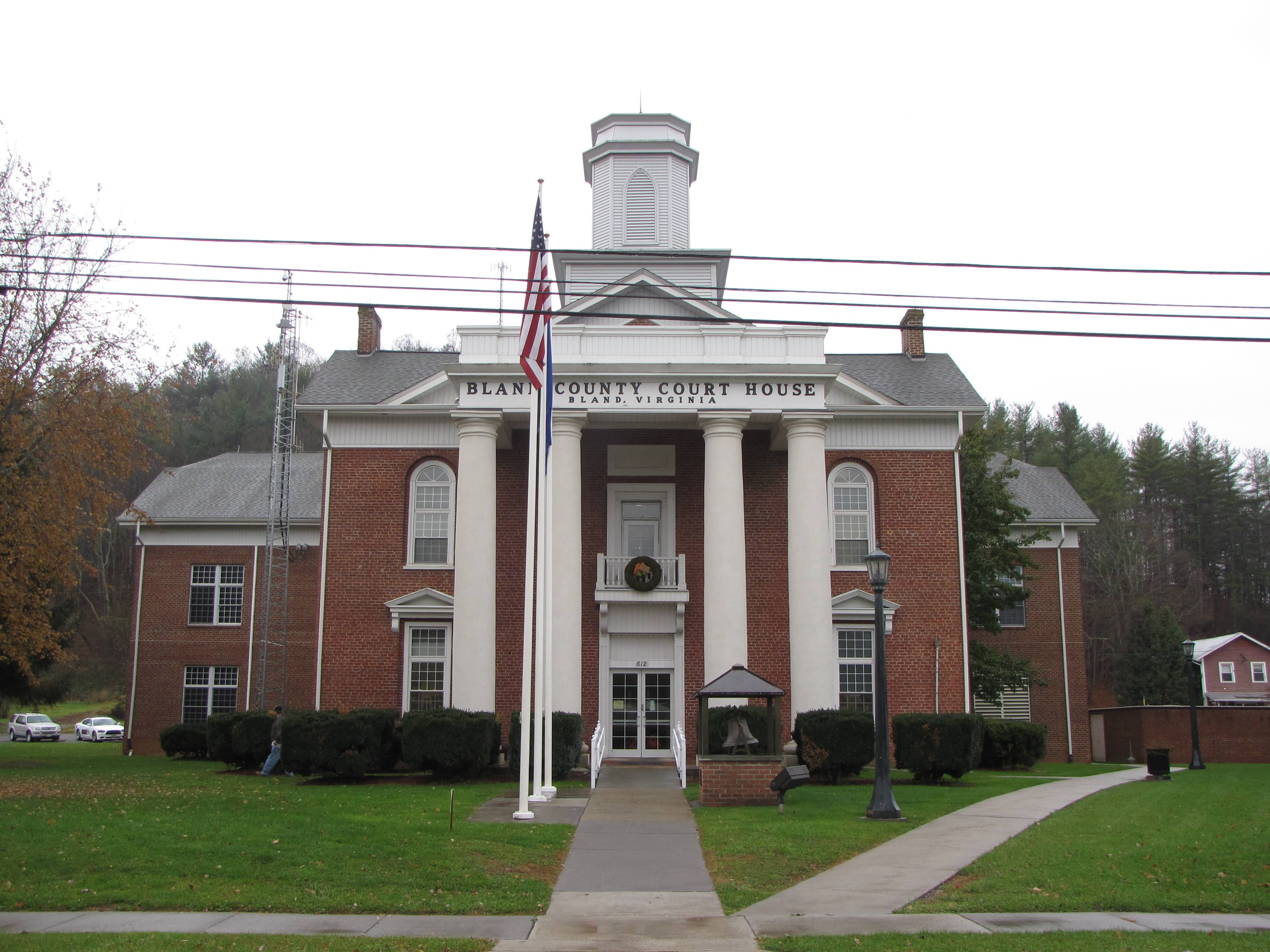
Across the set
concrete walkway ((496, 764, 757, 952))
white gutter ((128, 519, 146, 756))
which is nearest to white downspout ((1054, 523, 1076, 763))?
concrete walkway ((496, 764, 757, 952))

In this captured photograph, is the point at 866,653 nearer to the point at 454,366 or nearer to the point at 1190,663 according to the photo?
the point at 1190,663

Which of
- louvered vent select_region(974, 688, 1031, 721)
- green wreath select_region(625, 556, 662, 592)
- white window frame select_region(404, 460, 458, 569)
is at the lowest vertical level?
louvered vent select_region(974, 688, 1031, 721)

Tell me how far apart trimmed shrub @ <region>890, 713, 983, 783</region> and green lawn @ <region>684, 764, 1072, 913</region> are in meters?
0.46

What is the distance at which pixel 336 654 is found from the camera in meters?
29.6

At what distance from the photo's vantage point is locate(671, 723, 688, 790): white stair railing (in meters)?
22.9

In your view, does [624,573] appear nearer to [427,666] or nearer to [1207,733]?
[427,666]

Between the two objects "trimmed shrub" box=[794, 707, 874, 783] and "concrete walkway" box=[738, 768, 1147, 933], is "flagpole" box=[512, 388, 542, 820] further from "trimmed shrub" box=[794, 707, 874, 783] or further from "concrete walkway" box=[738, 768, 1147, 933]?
"trimmed shrub" box=[794, 707, 874, 783]

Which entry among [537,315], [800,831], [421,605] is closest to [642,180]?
[421,605]

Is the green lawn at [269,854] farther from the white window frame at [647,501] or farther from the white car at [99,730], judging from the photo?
the white car at [99,730]

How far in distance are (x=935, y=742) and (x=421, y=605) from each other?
14076 mm

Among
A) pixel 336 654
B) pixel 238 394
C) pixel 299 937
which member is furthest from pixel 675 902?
pixel 238 394

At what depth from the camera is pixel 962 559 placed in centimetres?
3036

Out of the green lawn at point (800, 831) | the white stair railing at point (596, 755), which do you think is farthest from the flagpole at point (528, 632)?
the white stair railing at point (596, 755)

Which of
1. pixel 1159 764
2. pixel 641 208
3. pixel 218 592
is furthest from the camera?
pixel 218 592
